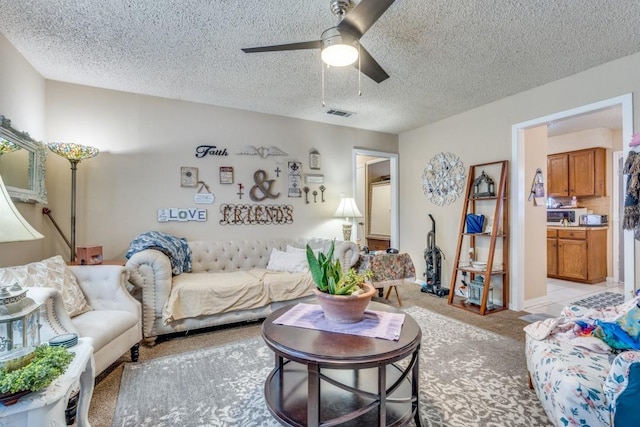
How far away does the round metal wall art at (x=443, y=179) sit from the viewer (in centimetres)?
427

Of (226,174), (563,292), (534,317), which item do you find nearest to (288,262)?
(226,174)

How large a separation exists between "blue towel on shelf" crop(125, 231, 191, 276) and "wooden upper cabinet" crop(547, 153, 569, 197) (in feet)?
20.7

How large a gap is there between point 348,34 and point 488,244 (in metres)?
3.24

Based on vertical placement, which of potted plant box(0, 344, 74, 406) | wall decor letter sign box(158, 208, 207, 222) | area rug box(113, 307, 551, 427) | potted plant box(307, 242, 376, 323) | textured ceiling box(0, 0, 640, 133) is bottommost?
area rug box(113, 307, 551, 427)

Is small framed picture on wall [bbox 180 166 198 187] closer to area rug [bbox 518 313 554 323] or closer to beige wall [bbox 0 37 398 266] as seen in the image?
beige wall [bbox 0 37 398 266]

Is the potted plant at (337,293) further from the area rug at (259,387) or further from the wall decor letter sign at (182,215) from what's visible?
the wall decor letter sign at (182,215)

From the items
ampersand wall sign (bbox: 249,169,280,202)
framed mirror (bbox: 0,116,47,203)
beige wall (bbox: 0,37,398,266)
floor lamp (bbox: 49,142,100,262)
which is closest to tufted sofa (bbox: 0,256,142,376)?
beige wall (bbox: 0,37,398,266)

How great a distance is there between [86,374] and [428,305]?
3.43 metres

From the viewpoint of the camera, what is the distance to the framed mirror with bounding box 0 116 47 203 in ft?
7.36

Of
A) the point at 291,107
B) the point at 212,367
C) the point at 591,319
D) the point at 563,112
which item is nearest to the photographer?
the point at 591,319

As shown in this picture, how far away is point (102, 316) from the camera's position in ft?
6.98

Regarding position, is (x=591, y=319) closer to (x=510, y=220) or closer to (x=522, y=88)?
(x=510, y=220)

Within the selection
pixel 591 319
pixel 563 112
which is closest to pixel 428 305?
pixel 591 319

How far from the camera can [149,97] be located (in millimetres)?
3516
